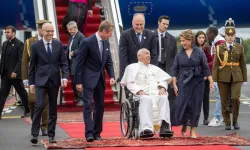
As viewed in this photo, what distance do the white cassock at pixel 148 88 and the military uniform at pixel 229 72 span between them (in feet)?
6.02

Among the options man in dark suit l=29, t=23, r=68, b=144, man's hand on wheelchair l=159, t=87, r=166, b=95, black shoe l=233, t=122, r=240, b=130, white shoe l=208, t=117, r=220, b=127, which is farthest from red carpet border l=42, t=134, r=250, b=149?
white shoe l=208, t=117, r=220, b=127

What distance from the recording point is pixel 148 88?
11016 millimetres

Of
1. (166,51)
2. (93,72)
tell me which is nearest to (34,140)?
(93,72)

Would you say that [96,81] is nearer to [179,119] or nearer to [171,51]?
[179,119]

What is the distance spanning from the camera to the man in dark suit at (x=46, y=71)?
A: 10703 mm

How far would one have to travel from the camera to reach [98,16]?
58.7 ft

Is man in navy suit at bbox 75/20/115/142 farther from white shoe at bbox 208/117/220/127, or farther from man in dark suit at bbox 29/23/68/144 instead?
white shoe at bbox 208/117/220/127

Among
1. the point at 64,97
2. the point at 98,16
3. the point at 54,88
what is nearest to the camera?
the point at 54,88

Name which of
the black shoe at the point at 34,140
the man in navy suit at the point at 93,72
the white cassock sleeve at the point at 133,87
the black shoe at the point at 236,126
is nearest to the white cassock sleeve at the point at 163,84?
the white cassock sleeve at the point at 133,87

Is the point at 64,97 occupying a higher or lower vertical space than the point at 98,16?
lower

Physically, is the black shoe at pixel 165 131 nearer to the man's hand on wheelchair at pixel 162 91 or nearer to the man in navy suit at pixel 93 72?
the man's hand on wheelchair at pixel 162 91

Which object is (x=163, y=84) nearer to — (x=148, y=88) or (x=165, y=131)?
(x=148, y=88)

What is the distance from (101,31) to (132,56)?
1.07 meters

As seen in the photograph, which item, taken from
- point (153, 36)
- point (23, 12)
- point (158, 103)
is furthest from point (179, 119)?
point (23, 12)
